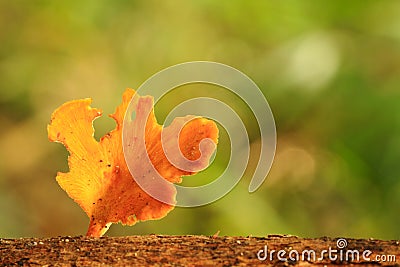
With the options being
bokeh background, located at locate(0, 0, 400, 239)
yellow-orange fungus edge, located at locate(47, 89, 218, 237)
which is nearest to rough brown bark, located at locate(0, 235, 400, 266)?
yellow-orange fungus edge, located at locate(47, 89, 218, 237)

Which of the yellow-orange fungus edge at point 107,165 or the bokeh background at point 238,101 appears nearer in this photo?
the yellow-orange fungus edge at point 107,165

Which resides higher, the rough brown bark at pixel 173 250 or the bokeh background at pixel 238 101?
the bokeh background at pixel 238 101

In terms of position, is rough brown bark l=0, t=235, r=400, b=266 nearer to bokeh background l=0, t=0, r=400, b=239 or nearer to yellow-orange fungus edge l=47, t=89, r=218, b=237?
yellow-orange fungus edge l=47, t=89, r=218, b=237

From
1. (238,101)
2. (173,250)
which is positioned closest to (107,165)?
(173,250)

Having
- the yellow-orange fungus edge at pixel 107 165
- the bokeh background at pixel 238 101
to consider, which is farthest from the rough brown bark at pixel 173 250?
the bokeh background at pixel 238 101

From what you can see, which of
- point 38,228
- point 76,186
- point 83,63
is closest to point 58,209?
point 38,228

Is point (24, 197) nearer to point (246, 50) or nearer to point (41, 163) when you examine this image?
point (41, 163)

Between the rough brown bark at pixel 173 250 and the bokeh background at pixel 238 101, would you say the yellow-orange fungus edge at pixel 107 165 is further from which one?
the bokeh background at pixel 238 101
